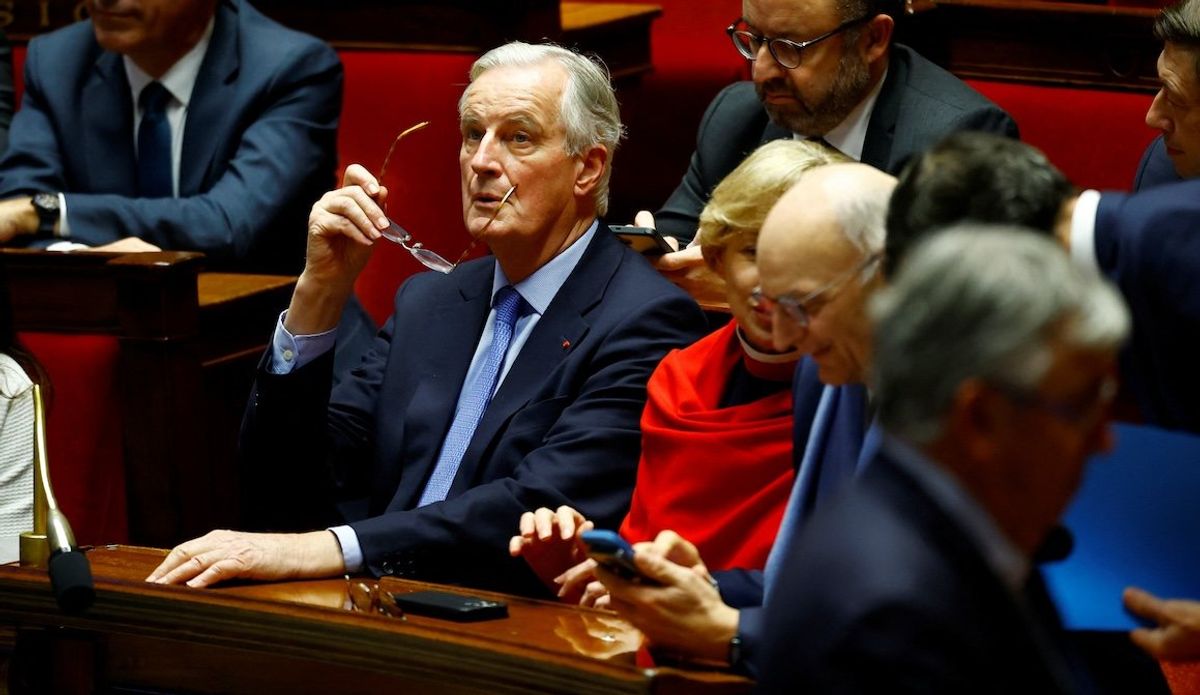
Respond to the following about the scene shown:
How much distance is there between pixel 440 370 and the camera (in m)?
2.13

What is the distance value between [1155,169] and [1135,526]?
114cm

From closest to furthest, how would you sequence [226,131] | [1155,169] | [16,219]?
[1155,169] → [16,219] → [226,131]

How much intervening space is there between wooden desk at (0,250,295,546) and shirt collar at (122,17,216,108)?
540 millimetres

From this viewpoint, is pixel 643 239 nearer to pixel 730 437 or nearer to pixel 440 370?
pixel 440 370

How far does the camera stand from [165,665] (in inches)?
66.4

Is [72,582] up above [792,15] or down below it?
below

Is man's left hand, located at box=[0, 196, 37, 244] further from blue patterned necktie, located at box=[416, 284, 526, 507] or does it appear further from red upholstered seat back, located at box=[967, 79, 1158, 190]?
red upholstered seat back, located at box=[967, 79, 1158, 190]

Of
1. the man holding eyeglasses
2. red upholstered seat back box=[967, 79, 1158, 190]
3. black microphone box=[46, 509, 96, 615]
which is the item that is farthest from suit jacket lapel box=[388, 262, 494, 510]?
red upholstered seat back box=[967, 79, 1158, 190]

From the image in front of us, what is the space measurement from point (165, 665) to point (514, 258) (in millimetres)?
705

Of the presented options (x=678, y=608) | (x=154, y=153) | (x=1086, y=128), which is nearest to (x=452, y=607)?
(x=678, y=608)

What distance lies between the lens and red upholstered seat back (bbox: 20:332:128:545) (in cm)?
253

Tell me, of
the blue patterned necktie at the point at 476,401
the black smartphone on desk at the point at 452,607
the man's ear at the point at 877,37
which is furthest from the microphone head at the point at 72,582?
the man's ear at the point at 877,37

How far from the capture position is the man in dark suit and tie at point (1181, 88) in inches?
86.2

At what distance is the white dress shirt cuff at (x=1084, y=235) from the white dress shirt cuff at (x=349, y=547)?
2.93 ft
